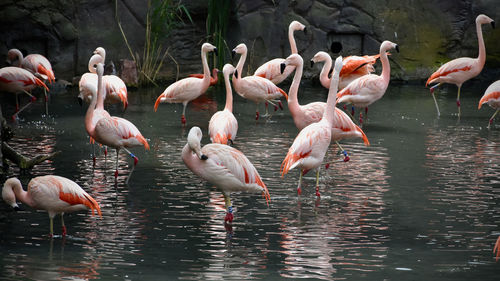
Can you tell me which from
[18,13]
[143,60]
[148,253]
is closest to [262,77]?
[143,60]

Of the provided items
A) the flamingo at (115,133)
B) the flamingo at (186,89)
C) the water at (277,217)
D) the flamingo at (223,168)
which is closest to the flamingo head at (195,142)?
the flamingo at (223,168)

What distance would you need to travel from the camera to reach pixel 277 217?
17.9ft

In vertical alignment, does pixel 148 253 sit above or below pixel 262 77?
below

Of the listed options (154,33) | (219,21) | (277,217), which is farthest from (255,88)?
(277,217)

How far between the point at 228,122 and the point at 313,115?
858mm

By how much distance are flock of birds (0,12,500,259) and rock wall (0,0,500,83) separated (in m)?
1.95

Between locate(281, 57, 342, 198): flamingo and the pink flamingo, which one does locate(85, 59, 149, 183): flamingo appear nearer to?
locate(281, 57, 342, 198): flamingo

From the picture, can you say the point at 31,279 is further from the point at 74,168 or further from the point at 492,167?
the point at 492,167

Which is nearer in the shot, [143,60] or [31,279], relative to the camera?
[31,279]

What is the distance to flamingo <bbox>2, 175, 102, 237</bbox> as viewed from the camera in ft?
15.9

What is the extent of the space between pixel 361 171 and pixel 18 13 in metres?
8.11

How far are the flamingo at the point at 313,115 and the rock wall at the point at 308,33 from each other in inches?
253

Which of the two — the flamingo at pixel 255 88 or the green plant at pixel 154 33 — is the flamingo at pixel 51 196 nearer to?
the flamingo at pixel 255 88

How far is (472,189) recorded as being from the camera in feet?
20.6
